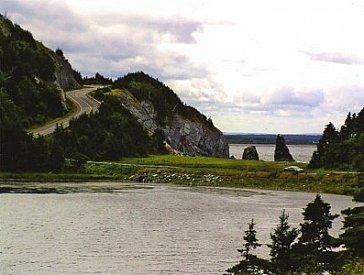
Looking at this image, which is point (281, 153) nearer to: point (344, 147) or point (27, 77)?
point (344, 147)

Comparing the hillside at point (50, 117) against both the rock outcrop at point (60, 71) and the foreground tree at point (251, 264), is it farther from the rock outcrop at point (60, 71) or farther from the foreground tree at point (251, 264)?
the foreground tree at point (251, 264)

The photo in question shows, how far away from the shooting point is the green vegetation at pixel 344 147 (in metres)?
114

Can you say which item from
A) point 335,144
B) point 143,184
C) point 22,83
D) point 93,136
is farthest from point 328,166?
point 22,83

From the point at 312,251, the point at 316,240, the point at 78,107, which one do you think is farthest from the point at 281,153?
the point at 312,251

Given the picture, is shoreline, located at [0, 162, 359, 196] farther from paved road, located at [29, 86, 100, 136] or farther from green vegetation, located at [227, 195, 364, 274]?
green vegetation, located at [227, 195, 364, 274]

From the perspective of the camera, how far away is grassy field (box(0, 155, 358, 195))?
99.9 meters

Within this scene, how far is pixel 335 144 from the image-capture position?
413ft

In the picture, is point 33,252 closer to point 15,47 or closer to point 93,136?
point 93,136

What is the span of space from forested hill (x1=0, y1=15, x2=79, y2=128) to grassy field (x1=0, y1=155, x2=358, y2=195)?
34.7m

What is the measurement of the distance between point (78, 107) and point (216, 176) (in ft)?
226

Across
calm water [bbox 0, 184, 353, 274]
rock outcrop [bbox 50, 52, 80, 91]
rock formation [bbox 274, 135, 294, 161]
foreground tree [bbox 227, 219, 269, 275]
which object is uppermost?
rock outcrop [bbox 50, 52, 80, 91]

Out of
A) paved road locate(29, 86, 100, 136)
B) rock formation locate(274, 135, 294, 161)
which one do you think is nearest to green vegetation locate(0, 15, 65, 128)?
paved road locate(29, 86, 100, 136)

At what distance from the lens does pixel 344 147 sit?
120125 mm

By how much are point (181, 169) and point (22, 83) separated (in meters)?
59.8
